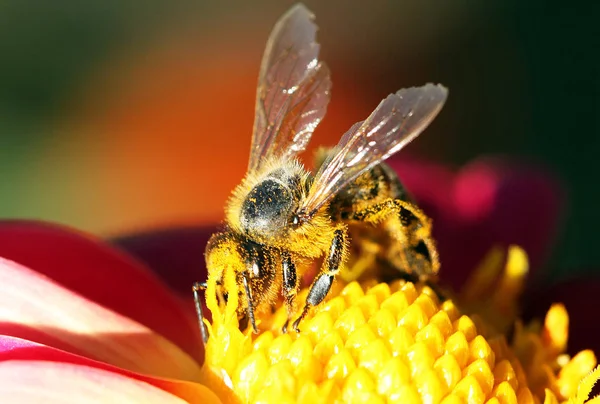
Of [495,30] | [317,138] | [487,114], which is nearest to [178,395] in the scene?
[317,138]

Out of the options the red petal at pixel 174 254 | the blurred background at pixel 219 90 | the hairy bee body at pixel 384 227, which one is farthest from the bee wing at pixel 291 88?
the blurred background at pixel 219 90

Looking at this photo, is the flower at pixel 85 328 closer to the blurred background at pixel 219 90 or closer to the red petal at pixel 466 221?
the red petal at pixel 466 221

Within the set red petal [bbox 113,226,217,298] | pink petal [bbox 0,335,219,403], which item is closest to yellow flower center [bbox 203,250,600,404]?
pink petal [bbox 0,335,219,403]

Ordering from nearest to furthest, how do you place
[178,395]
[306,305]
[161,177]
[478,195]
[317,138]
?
1. [178,395]
2. [306,305]
3. [478,195]
4. [317,138]
5. [161,177]

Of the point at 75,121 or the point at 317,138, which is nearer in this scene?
the point at 317,138

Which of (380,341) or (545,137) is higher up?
(545,137)

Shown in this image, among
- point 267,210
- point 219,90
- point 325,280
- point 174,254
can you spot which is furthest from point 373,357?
point 219,90

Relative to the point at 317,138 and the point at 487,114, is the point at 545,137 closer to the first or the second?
the point at 487,114

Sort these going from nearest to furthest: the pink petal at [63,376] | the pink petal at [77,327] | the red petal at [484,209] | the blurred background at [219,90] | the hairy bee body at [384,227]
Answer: the pink petal at [63,376] → the pink petal at [77,327] → the hairy bee body at [384,227] → the red petal at [484,209] → the blurred background at [219,90]
